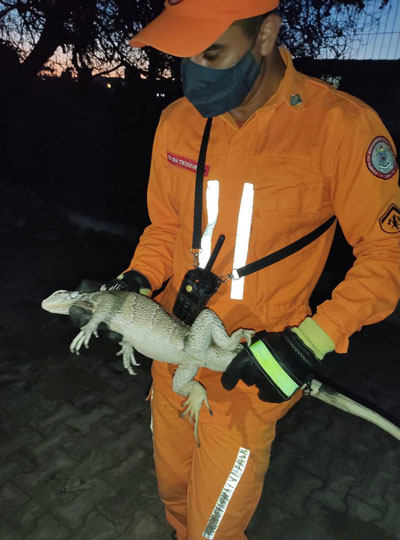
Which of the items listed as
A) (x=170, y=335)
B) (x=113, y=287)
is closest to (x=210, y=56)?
(x=113, y=287)

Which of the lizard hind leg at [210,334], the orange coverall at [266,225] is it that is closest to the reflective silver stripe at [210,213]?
the orange coverall at [266,225]

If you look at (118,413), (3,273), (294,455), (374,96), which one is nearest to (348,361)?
(294,455)

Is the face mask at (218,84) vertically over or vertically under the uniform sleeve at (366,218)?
over

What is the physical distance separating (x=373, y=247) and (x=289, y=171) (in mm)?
501

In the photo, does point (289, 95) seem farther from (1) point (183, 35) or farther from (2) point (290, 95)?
(1) point (183, 35)

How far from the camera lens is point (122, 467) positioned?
140 inches

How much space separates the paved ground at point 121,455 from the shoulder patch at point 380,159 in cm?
283

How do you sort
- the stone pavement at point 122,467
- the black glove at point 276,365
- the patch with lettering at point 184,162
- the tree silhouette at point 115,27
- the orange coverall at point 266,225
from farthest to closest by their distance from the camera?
the tree silhouette at point 115,27, the stone pavement at point 122,467, the patch with lettering at point 184,162, the black glove at point 276,365, the orange coverall at point 266,225

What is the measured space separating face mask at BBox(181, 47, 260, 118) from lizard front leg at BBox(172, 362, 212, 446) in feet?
4.44

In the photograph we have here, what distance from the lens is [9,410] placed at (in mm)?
4055

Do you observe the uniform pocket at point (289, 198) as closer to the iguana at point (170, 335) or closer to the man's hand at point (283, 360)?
the man's hand at point (283, 360)

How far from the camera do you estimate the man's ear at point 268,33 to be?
5.87 feet

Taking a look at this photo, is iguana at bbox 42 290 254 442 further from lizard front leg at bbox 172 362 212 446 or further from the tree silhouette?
the tree silhouette

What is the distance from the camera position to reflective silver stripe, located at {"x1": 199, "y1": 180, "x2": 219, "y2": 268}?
1980mm
